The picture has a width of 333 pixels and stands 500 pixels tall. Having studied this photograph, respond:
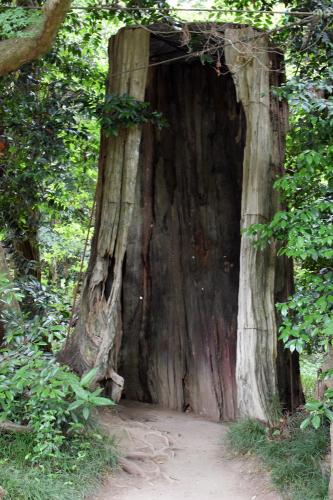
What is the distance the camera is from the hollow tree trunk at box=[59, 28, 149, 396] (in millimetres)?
6391

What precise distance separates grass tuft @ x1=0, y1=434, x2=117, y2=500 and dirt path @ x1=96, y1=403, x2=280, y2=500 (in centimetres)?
16

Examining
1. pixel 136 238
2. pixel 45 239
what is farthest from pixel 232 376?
pixel 45 239

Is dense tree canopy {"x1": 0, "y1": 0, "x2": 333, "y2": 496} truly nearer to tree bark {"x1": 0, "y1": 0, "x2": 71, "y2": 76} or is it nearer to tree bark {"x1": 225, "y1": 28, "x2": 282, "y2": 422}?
tree bark {"x1": 0, "y1": 0, "x2": 71, "y2": 76}

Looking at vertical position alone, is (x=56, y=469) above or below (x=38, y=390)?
below

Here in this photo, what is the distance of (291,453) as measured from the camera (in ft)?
17.6

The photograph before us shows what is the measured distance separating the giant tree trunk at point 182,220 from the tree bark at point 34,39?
5.18ft

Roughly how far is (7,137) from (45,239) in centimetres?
237

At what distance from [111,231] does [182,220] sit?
53.9 inches

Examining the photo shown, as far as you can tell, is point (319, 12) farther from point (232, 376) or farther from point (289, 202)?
point (232, 376)

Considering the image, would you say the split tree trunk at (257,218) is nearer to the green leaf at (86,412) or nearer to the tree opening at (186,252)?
the tree opening at (186,252)

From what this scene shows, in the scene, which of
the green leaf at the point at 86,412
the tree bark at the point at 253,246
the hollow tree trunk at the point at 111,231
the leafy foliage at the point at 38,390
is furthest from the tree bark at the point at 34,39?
the green leaf at the point at 86,412

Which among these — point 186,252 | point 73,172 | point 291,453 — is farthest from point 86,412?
point 73,172

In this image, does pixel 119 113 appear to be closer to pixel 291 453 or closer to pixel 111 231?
pixel 111 231

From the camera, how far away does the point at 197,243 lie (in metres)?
7.62
